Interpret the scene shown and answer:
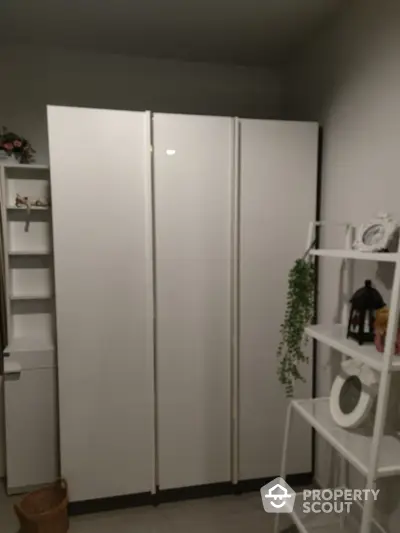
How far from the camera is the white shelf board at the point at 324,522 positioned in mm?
2143

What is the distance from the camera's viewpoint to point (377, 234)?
1812mm

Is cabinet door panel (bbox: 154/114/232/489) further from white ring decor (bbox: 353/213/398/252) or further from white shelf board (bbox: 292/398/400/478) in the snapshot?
white ring decor (bbox: 353/213/398/252)

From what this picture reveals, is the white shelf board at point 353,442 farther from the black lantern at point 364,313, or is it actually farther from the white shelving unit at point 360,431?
the black lantern at point 364,313

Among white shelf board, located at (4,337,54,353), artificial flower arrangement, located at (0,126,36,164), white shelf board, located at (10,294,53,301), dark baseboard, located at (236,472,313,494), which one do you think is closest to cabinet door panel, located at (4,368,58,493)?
white shelf board, located at (4,337,54,353)

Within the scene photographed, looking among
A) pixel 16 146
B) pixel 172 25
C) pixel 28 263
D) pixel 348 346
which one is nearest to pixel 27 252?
pixel 28 263

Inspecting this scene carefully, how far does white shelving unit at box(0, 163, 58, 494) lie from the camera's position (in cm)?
253

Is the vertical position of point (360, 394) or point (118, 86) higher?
point (118, 86)

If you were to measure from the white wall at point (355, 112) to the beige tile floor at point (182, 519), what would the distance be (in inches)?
19.2

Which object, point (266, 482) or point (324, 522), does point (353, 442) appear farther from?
point (266, 482)

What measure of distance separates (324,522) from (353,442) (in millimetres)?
747

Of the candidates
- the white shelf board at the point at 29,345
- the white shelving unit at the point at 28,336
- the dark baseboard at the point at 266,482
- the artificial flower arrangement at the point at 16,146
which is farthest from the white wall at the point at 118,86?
→ the dark baseboard at the point at 266,482

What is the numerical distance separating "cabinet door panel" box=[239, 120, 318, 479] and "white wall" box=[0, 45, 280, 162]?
2.44ft

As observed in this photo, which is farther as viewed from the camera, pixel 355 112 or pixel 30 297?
pixel 30 297

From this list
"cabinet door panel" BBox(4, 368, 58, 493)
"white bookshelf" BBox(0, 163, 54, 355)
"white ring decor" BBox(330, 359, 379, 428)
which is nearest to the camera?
"white ring decor" BBox(330, 359, 379, 428)
